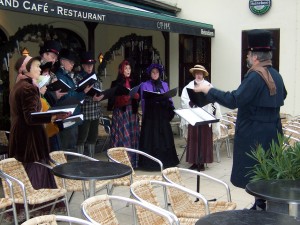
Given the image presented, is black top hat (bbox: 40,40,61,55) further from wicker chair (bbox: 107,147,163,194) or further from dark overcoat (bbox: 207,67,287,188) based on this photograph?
dark overcoat (bbox: 207,67,287,188)

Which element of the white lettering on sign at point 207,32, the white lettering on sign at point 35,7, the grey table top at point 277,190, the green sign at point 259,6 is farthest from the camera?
the white lettering on sign at point 207,32

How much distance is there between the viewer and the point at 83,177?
3639 mm

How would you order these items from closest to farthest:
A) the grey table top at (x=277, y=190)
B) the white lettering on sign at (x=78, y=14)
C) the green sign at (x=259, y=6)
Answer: the grey table top at (x=277, y=190)
the white lettering on sign at (x=78, y=14)
the green sign at (x=259, y=6)

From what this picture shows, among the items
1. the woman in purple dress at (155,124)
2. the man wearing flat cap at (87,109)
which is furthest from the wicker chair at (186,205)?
the woman in purple dress at (155,124)

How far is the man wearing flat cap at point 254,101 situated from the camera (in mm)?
3912

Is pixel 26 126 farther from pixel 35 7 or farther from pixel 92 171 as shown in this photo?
pixel 35 7

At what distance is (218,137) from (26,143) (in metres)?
3.79

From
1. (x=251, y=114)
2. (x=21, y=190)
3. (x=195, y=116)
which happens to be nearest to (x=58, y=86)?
(x=21, y=190)

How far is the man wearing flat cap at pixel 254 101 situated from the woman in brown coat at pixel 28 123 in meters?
1.54

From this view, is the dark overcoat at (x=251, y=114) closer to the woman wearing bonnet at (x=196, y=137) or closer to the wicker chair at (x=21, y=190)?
the wicker chair at (x=21, y=190)

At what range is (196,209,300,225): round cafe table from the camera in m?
2.66

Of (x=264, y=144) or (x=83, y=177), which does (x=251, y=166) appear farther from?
(x=83, y=177)

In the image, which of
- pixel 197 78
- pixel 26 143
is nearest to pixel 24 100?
pixel 26 143

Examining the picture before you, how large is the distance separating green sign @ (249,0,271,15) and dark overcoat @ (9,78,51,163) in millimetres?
7001
